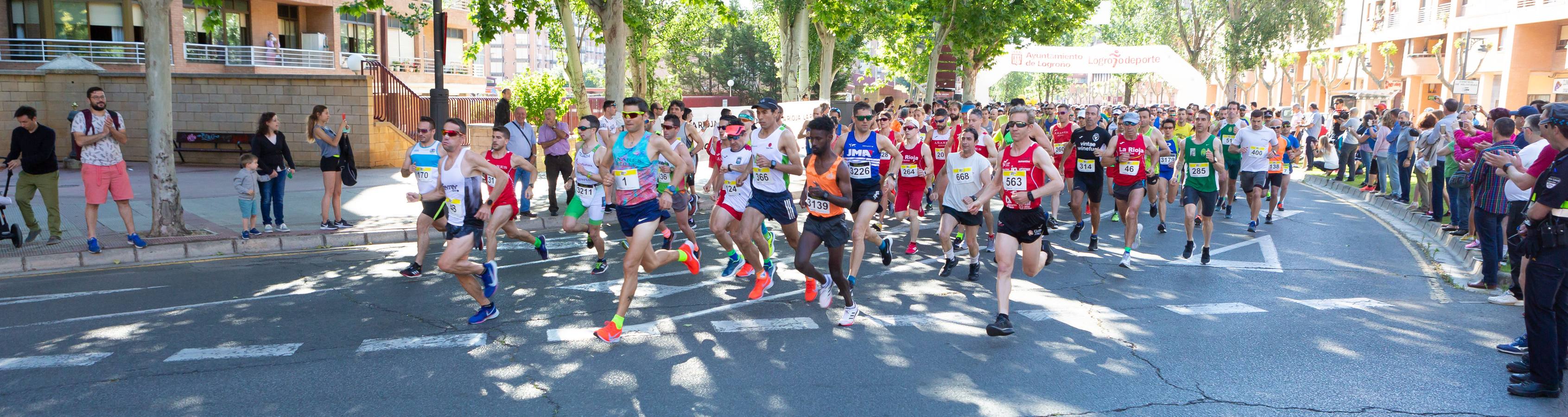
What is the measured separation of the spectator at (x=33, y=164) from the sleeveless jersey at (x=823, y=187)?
7.36 m

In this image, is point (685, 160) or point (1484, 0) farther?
point (1484, 0)

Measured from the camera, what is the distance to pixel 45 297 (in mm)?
7855

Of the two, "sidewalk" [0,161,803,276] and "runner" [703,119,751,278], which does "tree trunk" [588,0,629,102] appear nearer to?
"sidewalk" [0,161,803,276]

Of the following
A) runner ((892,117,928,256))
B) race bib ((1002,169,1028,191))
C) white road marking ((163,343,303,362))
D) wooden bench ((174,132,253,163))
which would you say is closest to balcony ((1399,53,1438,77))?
runner ((892,117,928,256))

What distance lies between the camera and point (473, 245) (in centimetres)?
704

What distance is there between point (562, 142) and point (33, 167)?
18.1 ft

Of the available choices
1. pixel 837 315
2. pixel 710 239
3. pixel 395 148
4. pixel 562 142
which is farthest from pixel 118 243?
pixel 395 148

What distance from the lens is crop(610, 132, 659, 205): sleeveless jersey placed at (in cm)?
696

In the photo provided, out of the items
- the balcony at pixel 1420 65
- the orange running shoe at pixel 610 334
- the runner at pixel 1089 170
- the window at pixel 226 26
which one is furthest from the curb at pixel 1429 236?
the balcony at pixel 1420 65

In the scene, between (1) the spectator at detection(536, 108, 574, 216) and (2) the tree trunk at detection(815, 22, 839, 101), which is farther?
(2) the tree trunk at detection(815, 22, 839, 101)

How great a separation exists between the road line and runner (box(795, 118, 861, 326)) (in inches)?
155

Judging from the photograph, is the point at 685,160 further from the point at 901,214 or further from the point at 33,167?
the point at 33,167

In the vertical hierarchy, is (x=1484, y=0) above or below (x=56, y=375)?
above

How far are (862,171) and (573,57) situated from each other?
11.2m
